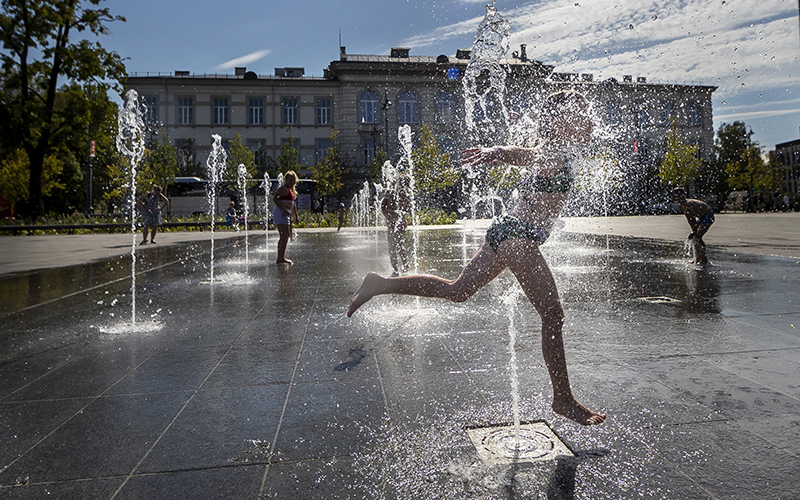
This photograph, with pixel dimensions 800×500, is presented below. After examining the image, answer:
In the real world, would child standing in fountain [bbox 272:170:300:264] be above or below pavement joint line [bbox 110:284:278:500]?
above

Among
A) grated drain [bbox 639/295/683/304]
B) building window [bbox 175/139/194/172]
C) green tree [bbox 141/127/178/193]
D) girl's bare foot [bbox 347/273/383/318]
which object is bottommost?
grated drain [bbox 639/295/683/304]

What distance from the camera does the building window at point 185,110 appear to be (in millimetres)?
50219

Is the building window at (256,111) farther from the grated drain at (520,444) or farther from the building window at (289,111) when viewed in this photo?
the grated drain at (520,444)

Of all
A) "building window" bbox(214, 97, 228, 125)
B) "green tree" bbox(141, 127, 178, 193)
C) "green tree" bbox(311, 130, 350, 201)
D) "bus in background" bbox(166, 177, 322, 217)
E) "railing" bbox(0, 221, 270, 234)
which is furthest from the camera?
"building window" bbox(214, 97, 228, 125)

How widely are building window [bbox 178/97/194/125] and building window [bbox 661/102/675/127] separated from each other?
141ft

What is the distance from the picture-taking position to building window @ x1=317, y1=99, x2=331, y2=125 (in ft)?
170

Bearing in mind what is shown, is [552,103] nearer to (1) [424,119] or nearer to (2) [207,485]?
(2) [207,485]

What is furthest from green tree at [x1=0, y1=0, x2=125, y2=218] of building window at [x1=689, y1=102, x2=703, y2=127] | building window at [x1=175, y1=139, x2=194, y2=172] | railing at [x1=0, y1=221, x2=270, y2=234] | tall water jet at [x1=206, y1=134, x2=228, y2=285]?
building window at [x1=689, y1=102, x2=703, y2=127]

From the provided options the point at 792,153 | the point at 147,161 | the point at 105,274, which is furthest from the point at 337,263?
the point at 792,153

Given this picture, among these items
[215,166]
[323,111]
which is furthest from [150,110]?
[323,111]

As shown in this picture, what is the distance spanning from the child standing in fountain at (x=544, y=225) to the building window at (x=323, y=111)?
51082 millimetres

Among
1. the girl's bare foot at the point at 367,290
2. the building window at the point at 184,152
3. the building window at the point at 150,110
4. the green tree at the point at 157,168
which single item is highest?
the building window at the point at 150,110

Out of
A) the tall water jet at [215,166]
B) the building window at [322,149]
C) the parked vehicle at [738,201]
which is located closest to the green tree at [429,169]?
the building window at [322,149]

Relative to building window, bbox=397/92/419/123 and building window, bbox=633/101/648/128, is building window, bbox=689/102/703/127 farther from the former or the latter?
building window, bbox=397/92/419/123
